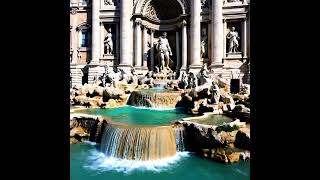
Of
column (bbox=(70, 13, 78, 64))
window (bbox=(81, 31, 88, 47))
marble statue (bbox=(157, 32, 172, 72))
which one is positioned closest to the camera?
marble statue (bbox=(157, 32, 172, 72))

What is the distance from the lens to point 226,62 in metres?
21.3

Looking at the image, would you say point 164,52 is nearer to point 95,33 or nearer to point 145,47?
point 145,47

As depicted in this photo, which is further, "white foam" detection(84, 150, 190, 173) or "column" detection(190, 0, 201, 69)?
"column" detection(190, 0, 201, 69)

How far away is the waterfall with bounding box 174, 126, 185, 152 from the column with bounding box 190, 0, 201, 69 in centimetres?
1223

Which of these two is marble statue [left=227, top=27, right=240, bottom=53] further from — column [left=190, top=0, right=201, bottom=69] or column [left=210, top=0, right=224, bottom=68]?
column [left=190, top=0, right=201, bottom=69]

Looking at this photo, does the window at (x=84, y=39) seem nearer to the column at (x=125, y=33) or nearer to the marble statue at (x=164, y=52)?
the column at (x=125, y=33)

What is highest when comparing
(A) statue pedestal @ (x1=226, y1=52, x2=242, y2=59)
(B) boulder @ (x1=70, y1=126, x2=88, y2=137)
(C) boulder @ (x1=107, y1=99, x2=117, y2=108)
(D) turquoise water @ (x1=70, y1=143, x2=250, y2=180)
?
(A) statue pedestal @ (x1=226, y1=52, x2=242, y2=59)

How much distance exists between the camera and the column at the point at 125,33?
2213cm

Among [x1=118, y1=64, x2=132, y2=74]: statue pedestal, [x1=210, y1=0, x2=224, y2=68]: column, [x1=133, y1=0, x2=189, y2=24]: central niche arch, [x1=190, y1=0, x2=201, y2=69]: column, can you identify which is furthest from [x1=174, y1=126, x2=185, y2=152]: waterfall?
[x1=133, y1=0, x2=189, y2=24]: central niche arch

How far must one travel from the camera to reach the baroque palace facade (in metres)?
20.9

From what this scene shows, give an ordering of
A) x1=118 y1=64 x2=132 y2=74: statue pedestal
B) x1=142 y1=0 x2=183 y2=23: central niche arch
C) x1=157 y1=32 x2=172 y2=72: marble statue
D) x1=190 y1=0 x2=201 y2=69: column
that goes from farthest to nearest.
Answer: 1. x1=142 y1=0 x2=183 y2=23: central niche arch
2. x1=118 y1=64 x2=132 y2=74: statue pedestal
3. x1=157 y1=32 x2=172 y2=72: marble statue
4. x1=190 y1=0 x2=201 y2=69: column

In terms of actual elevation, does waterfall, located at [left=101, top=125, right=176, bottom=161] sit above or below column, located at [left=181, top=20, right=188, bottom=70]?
below
